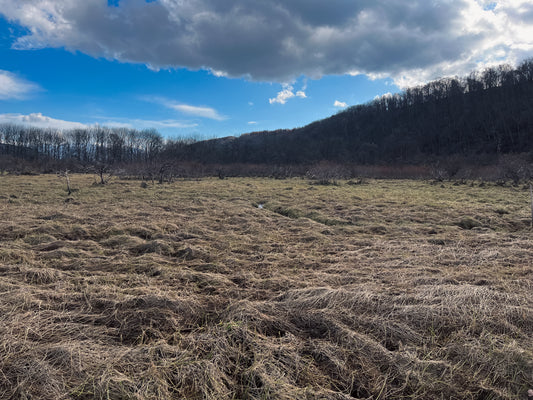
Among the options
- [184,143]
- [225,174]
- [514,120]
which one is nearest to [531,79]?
[514,120]

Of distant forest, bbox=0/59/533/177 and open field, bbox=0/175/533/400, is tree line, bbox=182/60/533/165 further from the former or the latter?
open field, bbox=0/175/533/400

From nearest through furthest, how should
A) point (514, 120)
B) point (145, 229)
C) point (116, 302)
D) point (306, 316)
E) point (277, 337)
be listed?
point (277, 337), point (306, 316), point (116, 302), point (145, 229), point (514, 120)

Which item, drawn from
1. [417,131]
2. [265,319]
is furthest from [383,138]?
[265,319]

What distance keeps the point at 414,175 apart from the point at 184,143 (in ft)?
270

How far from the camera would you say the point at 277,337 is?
301cm

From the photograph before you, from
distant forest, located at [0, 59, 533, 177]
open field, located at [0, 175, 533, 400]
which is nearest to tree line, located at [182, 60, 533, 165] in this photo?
distant forest, located at [0, 59, 533, 177]

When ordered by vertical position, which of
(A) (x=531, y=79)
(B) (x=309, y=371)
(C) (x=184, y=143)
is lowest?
(B) (x=309, y=371)

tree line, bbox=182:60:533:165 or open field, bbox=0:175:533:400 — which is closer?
open field, bbox=0:175:533:400

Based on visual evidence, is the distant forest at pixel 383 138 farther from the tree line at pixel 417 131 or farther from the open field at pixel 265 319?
the open field at pixel 265 319

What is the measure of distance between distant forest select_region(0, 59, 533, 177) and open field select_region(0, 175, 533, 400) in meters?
59.6

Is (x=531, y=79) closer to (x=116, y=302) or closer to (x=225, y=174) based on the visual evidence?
(x=225, y=174)

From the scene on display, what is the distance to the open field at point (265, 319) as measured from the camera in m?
2.37

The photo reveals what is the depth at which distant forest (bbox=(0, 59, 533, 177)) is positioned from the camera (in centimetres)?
6738

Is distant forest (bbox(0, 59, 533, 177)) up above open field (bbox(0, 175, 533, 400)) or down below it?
above
